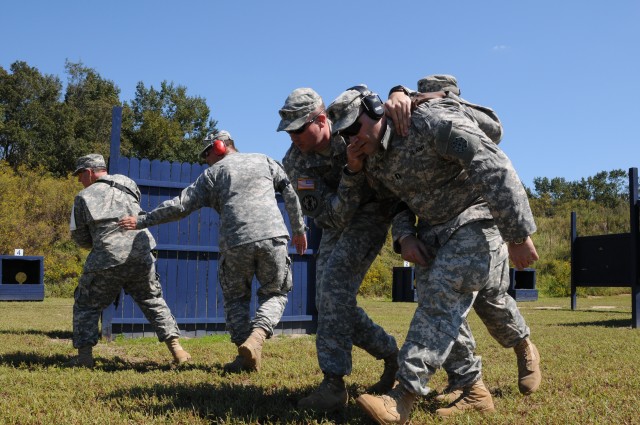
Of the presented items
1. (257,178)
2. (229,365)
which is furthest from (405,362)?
(257,178)

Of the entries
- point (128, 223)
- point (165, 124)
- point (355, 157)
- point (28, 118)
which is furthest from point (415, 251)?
point (28, 118)

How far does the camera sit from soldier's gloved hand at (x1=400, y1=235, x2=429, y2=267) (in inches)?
128

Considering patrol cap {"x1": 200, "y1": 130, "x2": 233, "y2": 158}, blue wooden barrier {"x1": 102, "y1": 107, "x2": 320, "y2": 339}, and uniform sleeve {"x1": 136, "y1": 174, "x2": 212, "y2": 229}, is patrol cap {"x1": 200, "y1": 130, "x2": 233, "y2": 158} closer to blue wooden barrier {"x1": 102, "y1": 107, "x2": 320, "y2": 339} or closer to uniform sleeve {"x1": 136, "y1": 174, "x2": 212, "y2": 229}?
uniform sleeve {"x1": 136, "y1": 174, "x2": 212, "y2": 229}

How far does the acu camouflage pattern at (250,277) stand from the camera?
17.5 ft

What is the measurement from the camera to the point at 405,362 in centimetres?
294

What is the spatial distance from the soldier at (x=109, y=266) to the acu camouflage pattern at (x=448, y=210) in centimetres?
324

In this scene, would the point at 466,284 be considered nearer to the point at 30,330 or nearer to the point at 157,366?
the point at 157,366

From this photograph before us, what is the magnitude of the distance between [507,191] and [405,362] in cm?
88

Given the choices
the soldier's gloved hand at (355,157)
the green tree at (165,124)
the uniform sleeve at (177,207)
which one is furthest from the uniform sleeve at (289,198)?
the green tree at (165,124)

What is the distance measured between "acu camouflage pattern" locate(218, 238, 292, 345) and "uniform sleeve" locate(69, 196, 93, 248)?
4.63ft

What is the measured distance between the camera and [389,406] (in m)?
2.88

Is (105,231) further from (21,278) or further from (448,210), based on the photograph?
(21,278)

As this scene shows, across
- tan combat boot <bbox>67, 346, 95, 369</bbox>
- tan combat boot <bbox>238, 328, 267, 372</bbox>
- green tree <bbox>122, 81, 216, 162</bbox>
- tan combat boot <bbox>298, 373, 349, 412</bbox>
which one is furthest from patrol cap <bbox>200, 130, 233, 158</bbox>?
green tree <bbox>122, 81, 216, 162</bbox>

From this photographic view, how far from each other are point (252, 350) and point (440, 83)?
231 centimetres
